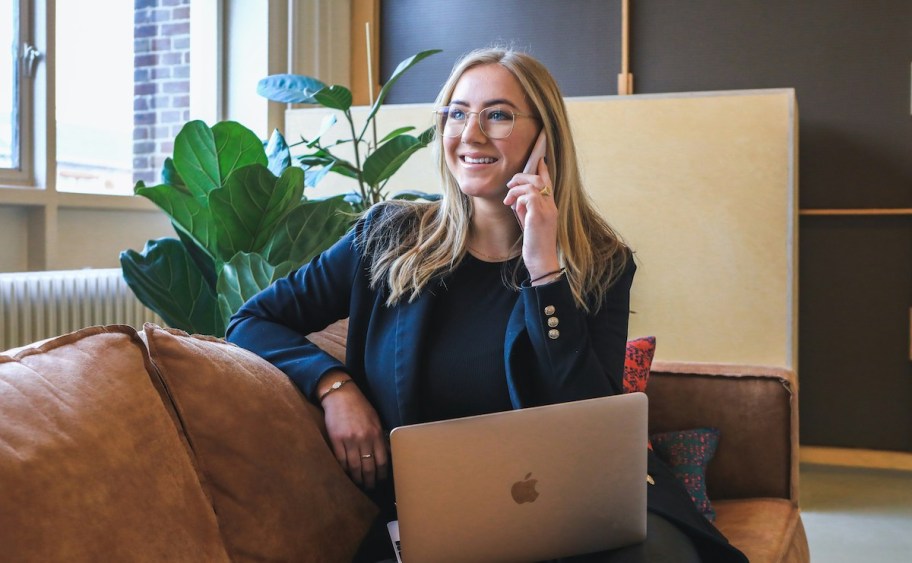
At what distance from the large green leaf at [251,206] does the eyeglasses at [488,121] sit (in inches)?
30.5

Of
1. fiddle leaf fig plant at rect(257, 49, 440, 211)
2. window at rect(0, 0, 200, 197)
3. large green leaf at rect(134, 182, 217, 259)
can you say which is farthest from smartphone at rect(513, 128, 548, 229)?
window at rect(0, 0, 200, 197)

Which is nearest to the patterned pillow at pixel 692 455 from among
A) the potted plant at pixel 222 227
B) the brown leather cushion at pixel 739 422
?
the brown leather cushion at pixel 739 422

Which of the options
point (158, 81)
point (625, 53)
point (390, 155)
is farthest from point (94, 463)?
point (625, 53)

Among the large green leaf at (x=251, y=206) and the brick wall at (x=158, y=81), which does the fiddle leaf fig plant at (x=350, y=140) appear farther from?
the brick wall at (x=158, y=81)

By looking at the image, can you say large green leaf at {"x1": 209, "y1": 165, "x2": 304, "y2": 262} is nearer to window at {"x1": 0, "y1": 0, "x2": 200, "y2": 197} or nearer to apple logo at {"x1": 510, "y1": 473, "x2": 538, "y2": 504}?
window at {"x1": 0, "y1": 0, "x2": 200, "y2": 197}

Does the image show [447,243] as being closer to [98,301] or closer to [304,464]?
[304,464]

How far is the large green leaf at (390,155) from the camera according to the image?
2705 mm

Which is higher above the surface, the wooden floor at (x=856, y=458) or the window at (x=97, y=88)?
the window at (x=97, y=88)

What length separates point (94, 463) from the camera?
3.20 feet

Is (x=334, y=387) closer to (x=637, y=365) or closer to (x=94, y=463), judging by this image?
(x=94, y=463)

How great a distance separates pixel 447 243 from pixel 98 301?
2.05m

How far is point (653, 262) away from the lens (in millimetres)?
3340

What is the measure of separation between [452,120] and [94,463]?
0.96 meters

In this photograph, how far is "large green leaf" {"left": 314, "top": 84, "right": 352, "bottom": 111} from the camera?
2.73 meters
